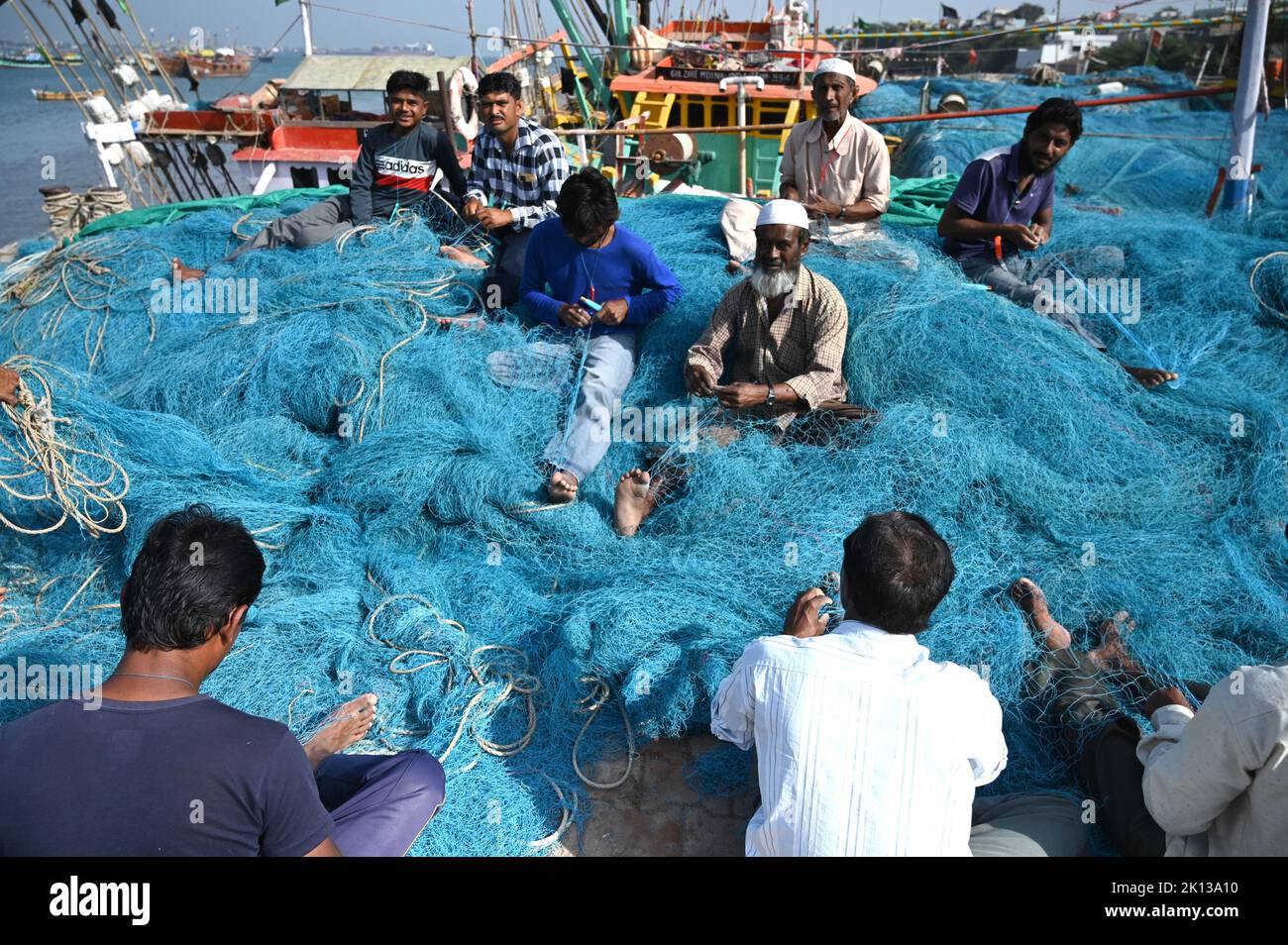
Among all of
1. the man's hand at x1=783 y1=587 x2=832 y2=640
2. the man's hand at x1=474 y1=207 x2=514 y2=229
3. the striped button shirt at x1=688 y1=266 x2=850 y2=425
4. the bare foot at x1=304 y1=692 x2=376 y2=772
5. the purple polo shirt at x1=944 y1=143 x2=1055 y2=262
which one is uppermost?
the purple polo shirt at x1=944 y1=143 x2=1055 y2=262

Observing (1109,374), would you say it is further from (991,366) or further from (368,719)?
(368,719)

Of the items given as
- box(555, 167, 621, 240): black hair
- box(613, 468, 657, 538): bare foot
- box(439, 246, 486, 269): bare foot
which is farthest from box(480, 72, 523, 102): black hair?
box(613, 468, 657, 538): bare foot

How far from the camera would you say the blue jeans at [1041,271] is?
16.4 feet

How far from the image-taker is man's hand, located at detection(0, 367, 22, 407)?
141 inches

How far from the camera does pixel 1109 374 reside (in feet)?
14.6

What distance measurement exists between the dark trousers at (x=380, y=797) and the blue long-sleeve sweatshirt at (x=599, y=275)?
2.84 metres

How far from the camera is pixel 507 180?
5.95m

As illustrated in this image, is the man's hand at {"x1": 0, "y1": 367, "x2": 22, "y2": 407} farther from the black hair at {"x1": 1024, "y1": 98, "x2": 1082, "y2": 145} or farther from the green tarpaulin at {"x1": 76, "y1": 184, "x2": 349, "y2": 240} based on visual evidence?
the black hair at {"x1": 1024, "y1": 98, "x2": 1082, "y2": 145}

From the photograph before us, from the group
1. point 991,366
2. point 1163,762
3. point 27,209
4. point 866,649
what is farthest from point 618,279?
point 27,209

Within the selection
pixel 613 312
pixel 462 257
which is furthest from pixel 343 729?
pixel 462 257

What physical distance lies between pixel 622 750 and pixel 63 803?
5.96 feet

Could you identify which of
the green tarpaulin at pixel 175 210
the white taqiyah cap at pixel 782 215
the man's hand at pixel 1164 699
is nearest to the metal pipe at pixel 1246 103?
the white taqiyah cap at pixel 782 215

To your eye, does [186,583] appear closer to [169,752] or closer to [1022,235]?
[169,752]

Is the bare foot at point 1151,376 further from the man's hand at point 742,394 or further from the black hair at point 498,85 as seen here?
the black hair at point 498,85
